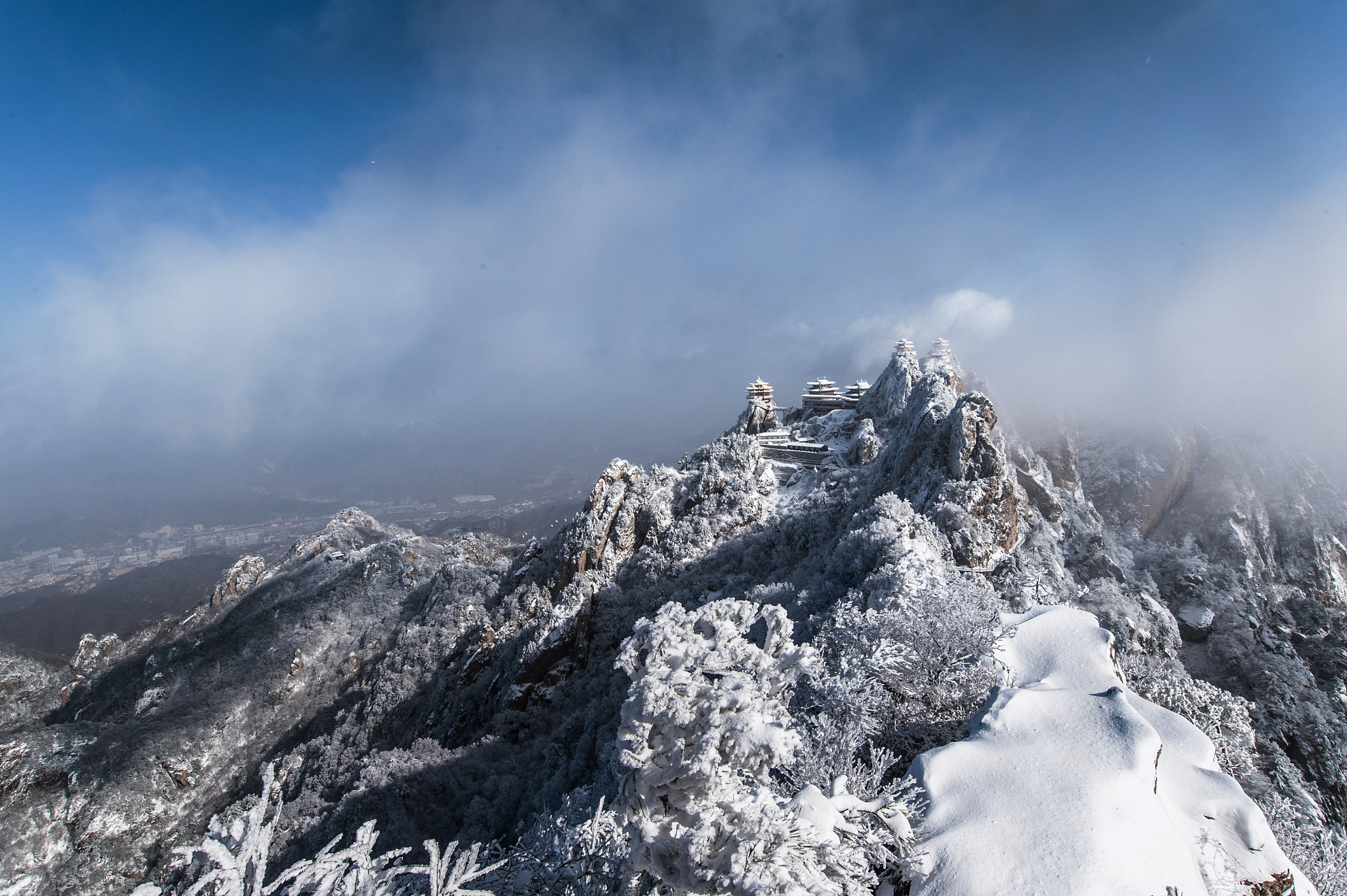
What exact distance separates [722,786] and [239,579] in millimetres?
74856

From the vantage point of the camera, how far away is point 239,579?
59.8 metres

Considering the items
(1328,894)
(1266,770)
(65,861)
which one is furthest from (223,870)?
(65,861)

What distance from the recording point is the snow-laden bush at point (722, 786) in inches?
234

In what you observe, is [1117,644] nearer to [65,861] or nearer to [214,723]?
[65,861]

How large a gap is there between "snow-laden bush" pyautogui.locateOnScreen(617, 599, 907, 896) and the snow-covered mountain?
4 centimetres

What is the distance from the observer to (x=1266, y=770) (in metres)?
17.9

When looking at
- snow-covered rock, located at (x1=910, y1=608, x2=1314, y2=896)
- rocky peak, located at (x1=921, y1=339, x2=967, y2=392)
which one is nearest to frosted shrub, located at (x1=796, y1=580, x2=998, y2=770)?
snow-covered rock, located at (x1=910, y1=608, x2=1314, y2=896)

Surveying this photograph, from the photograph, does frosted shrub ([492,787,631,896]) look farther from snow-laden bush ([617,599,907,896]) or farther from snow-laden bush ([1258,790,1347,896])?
snow-laden bush ([1258,790,1347,896])

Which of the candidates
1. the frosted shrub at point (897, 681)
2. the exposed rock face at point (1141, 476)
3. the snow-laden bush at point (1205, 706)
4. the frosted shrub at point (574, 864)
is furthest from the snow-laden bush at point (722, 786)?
the exposed rock face at point (1141, 476)

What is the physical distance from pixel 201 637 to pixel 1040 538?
235 ft

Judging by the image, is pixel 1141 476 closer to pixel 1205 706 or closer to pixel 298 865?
pixel 1205 706

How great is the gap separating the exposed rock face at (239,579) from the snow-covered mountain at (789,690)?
714mm

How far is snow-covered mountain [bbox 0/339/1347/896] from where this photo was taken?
6941mm

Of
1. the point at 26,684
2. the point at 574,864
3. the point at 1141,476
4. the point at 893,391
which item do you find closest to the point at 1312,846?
the point at 574,864
